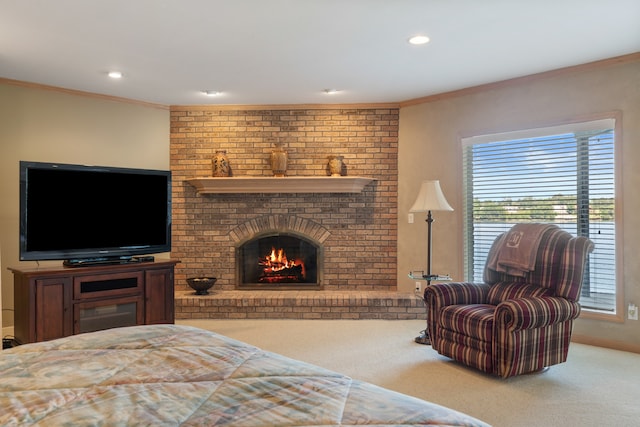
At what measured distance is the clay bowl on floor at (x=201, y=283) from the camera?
5566mm

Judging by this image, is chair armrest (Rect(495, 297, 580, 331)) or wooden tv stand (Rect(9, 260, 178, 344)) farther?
wooden tv stand (Rect(9, 260, 178, 344))

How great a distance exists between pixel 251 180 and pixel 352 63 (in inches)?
78.7

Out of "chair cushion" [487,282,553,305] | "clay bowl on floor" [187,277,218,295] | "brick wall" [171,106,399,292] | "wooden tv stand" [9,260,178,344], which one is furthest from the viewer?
"brick wall" [171,106,399,292]

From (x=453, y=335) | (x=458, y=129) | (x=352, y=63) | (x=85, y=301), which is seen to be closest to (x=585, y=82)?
(x=458, y=129)

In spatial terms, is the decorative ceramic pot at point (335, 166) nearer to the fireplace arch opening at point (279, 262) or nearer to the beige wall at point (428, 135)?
the beige wall at point (428, 135)

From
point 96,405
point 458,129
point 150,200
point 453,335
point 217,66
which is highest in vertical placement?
point 217,66

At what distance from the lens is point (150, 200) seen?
4918 mm

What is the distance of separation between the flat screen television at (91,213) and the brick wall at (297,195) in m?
1.00

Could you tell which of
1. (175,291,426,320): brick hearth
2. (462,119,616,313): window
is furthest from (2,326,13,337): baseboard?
(462,119,616,313): window

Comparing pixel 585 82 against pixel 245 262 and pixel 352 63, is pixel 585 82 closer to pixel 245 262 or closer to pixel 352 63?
pixel 352 63

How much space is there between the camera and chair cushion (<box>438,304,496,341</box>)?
133 inches

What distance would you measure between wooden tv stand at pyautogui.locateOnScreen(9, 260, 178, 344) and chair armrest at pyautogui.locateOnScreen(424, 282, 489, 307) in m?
2.61

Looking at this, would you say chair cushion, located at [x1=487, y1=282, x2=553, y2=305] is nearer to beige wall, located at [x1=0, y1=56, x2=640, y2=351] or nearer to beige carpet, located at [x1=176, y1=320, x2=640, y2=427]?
beige carpet, located at [x1=176, y1=320, x2=640, y2=427]

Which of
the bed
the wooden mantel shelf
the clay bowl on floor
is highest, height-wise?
the wooden mantel shelf
